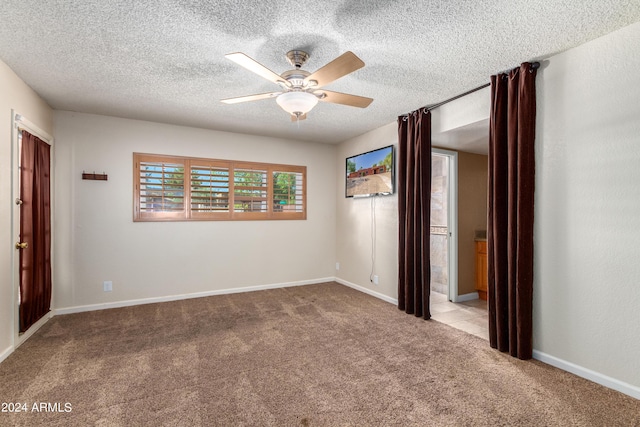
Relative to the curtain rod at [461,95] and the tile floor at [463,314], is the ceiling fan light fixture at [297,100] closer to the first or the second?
the curtain rod at [461,95]

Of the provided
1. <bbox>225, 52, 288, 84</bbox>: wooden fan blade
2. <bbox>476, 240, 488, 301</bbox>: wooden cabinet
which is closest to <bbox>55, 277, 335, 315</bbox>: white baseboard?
<bbox>476, 240, 488, 301</bbox>: wooden cabinet

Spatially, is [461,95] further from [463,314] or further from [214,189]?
[214,189]

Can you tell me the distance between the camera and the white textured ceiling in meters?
1.89

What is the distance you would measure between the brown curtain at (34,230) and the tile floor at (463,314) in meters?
4.21

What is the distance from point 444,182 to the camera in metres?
4.75

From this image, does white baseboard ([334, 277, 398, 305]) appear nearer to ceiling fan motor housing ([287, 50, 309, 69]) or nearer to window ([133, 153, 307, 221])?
window ([133, 153, 307, 221])

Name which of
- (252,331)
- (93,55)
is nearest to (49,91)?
(93,55)

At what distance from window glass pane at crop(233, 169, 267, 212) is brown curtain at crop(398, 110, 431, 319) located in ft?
7.16

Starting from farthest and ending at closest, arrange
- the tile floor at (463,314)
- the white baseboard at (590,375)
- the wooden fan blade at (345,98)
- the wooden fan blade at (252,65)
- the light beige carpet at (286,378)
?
the tile floor at (463,314)
the wooden fan blade at (345,98)
the white baseboard at (590,375)
the light beige carpet at (286,378)
the wooden fan blade at (252,65)

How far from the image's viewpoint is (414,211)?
3.70 metres

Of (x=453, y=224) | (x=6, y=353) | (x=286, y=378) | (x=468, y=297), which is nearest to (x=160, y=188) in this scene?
(x=6, y=353)

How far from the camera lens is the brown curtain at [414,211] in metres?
3.62

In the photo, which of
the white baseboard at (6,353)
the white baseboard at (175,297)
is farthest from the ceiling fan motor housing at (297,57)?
the white baseboard at (175,297)

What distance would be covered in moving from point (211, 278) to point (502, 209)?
3.81 metres
